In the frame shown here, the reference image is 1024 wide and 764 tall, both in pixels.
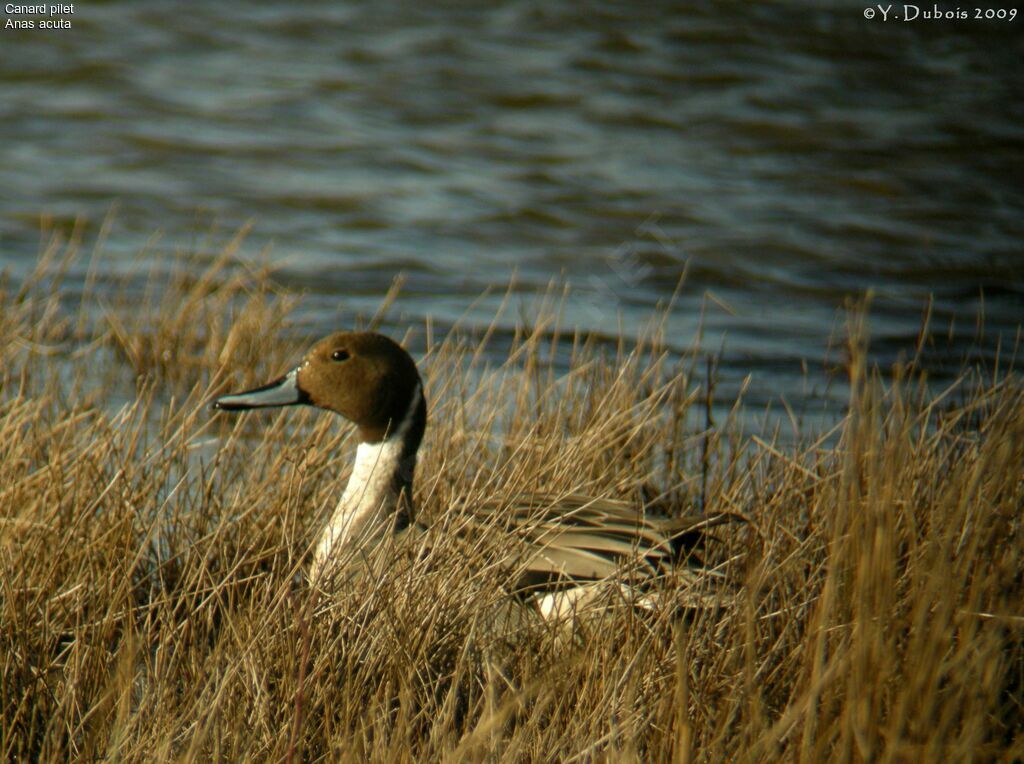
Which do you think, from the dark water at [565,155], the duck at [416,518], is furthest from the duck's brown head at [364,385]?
the dark water at [565,155]

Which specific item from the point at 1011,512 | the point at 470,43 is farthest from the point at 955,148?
the point at 1011,512

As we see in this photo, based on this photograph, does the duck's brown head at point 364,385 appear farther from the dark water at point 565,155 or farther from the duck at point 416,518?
the dark water at point 565,155

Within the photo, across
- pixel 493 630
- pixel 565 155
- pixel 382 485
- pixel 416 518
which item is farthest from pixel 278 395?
pixel 565 155

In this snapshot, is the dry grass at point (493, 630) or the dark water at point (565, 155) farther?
the dark water at point (565, 155)

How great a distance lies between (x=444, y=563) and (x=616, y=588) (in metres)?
0.40

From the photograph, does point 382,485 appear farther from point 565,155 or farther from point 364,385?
point 565,155

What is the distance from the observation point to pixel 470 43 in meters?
16.3

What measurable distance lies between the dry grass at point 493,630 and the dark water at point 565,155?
12.2 feet

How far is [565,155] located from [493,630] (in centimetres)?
1059

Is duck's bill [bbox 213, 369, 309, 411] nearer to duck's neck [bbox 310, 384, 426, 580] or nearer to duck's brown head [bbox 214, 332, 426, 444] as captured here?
duck's brown head [bbox 214, 332, 426, 444]

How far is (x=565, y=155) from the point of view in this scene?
13.5m

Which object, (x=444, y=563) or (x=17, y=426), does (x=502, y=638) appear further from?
(x=17, y=426)

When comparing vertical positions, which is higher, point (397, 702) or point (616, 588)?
point (616, 588)

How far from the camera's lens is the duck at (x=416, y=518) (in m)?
3.40
